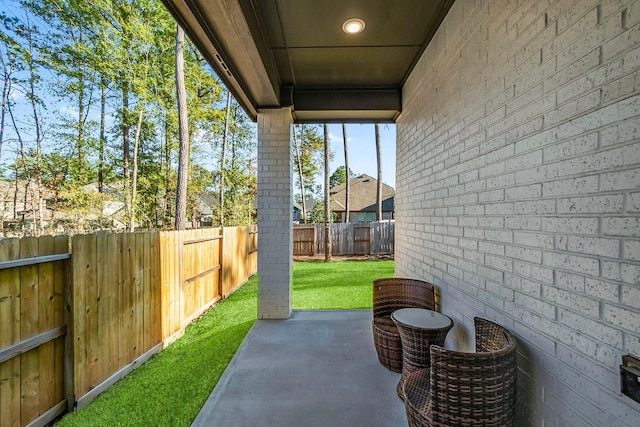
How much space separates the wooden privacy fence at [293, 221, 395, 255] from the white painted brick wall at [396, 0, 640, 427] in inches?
350

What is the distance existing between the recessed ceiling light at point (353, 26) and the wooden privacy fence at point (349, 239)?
867 cm

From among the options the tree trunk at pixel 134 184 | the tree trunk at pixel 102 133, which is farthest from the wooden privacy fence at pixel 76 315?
the tree trunk at pixel 102 133

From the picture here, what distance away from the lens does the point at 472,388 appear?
1.37 meters

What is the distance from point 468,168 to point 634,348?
4.74 ft

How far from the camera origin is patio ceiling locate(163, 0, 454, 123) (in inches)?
91.3

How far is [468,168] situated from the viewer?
2152 mm

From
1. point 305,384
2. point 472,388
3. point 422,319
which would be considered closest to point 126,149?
point 305,384

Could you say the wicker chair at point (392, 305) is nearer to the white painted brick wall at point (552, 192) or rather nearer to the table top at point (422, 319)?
the table top at point (422, 319)

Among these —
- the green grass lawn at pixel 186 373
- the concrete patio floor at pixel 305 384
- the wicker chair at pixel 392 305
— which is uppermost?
the wicker chair at pixel 392 305

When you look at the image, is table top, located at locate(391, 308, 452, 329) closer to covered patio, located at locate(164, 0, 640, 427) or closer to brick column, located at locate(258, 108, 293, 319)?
covered patio, located at locate(164, 0, 640, 427)

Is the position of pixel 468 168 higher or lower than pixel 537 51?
lower

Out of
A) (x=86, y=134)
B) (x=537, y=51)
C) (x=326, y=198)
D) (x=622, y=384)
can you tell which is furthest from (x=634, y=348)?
(x=86, y=134)

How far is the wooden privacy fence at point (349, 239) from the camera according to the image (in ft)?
36.7

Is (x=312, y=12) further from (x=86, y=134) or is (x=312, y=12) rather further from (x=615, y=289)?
(x=86, y=134)
